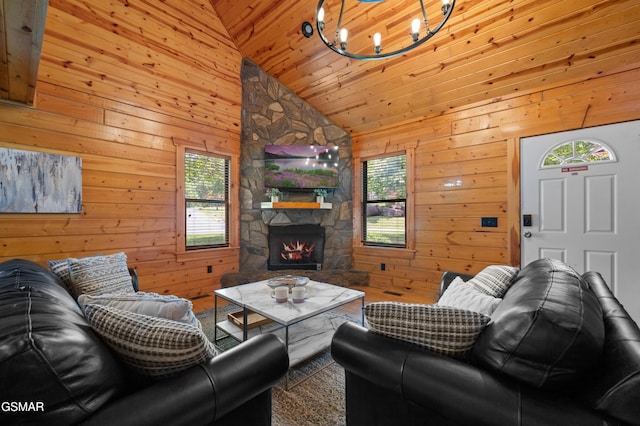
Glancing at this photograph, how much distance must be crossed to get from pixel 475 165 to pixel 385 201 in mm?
1360

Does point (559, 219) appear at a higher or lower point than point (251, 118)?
lower

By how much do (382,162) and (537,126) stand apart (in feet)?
6.51

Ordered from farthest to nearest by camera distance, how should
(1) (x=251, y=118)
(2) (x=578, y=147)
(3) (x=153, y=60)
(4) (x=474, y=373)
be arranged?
(1) (x=251, y=118)
(3) (x=153, y=60)
(2) (x=578, y=147)
(4) (x=474, y=373)

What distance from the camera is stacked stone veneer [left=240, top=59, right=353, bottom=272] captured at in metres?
4.27

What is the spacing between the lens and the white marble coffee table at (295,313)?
198 centimetres

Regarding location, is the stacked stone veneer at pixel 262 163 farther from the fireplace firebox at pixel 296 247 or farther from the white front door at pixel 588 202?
the white front door at pixel 588 202

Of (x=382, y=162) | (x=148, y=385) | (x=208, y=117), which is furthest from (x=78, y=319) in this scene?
(x=382, y=162)

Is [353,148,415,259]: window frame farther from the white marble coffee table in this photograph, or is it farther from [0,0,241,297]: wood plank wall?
[0,0,241,297]: wood plank wall

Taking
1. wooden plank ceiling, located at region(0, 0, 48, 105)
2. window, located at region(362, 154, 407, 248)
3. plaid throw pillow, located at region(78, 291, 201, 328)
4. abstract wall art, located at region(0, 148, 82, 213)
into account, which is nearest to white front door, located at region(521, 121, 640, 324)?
window, located at region(362, 154, 407, 248)

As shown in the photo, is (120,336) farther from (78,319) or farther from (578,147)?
(578,147)

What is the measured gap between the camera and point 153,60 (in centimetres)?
348

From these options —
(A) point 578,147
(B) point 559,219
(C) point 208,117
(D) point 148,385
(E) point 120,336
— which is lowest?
(D) point 148,385

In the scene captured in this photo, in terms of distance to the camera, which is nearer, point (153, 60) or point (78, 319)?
point (78, 319)

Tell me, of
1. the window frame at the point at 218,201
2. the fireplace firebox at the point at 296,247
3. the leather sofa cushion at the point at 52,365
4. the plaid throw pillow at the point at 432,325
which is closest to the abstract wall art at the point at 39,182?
the window frame at the point at 218,201
